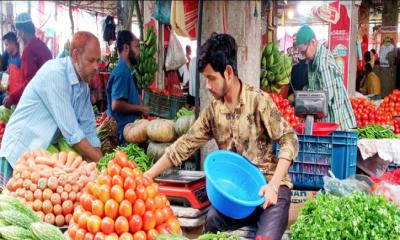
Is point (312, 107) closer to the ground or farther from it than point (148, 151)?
farther from it

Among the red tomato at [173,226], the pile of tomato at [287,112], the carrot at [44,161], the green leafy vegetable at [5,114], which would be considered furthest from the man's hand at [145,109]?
the red tomato at [173,226]

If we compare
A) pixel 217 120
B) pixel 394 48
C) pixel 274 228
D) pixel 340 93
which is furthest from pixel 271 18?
pixel 394 48

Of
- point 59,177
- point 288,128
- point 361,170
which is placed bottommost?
point 361,170

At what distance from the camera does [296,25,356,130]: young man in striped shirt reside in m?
5.04

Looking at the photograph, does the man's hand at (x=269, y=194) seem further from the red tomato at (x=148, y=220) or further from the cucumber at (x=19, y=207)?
the cucumber at (x=19, y=207)

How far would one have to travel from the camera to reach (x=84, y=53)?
3.40 meters

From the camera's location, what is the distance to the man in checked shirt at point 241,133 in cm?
283

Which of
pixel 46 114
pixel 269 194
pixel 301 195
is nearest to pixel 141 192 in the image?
pixel 269 194

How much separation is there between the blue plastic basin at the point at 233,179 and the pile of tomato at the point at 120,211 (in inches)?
13.9

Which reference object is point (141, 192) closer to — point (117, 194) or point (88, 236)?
point (117, 194)

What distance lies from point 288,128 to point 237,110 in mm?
332

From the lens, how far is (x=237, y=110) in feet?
9.93

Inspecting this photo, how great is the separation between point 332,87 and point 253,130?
7.92 ft

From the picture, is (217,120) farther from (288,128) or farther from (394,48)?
(394,48)
